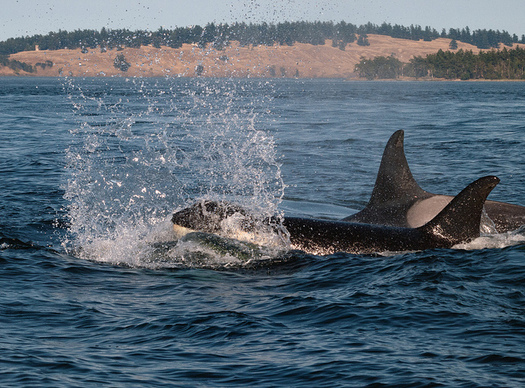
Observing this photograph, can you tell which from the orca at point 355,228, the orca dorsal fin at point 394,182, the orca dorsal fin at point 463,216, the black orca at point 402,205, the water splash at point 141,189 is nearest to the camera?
the orca dorsal fin at point 463,216

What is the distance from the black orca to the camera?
36.8 feet

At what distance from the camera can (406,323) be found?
6.89 m

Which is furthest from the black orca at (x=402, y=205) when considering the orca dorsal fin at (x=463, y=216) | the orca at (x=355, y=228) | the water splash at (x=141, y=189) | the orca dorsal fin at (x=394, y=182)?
the water splash at (x=141, y=189)

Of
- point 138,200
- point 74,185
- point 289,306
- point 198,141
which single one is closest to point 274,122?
point 198,141

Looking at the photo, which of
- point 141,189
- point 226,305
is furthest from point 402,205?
point 141,189

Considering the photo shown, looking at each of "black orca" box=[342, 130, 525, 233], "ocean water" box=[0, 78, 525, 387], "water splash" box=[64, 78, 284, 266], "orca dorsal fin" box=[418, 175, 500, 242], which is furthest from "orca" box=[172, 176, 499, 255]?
"black orca" box=[342, 130, 525, 233]

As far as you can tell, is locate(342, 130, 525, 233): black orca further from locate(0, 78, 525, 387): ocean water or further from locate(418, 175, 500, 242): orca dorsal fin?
locate(418, 175, 500, 242): orca dorsal fin

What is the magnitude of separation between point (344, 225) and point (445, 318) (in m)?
3.29

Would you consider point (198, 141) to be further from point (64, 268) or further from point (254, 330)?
point (254, 330)

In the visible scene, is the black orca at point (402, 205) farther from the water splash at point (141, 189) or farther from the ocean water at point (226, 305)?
the water splash at point (141, 189)

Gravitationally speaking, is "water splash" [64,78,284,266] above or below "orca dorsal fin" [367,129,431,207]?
below

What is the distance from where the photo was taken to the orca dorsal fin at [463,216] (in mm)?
8969

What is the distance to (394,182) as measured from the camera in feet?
39.6

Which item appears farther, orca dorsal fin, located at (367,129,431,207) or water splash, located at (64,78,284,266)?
orca dorsal fin, located at (367,129,431,207)
